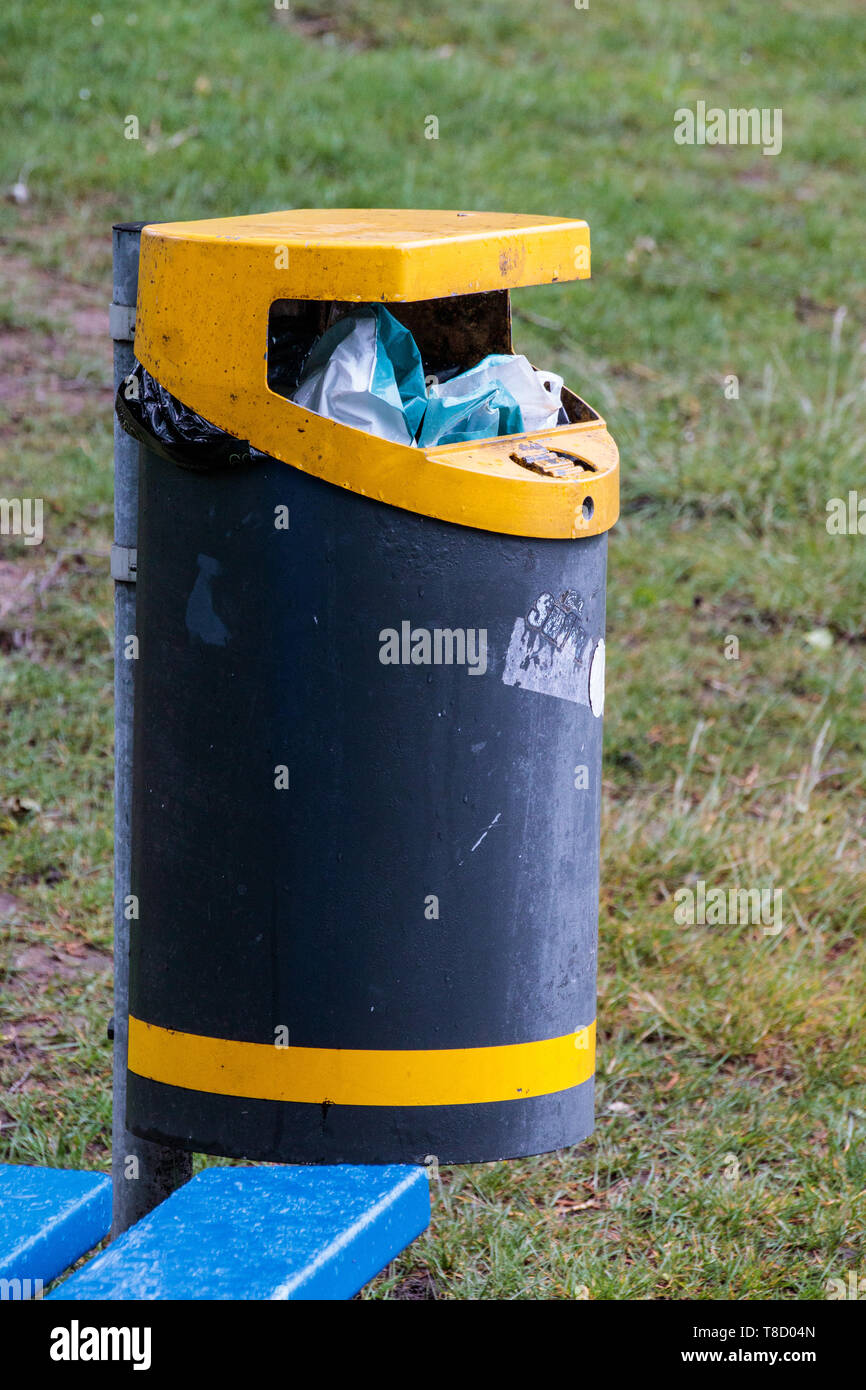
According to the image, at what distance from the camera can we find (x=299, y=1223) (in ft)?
6.04

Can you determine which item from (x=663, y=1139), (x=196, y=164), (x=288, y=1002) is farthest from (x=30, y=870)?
(x=196, y=164)

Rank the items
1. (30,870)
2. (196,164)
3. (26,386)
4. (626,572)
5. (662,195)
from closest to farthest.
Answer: (30,870), (626,572), (26,386), (196,164), (662,195)

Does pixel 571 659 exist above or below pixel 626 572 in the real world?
above

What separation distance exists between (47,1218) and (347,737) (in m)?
0.70

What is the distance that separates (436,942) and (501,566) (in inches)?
18.2

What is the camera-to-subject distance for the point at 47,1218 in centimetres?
191

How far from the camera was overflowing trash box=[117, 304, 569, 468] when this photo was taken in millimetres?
1883

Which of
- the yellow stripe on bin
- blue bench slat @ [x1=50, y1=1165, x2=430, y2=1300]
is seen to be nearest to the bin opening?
the yellow stripe on bin

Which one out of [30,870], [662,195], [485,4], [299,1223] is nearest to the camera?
[299,1223]

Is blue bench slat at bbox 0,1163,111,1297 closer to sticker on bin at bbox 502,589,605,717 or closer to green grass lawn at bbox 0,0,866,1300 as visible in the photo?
green grass lawn at bbox 0,0,866,1300

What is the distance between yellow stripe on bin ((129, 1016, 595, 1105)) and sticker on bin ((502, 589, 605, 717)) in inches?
17.9

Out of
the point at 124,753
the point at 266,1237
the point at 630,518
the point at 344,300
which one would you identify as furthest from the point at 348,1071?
the point at 630,518

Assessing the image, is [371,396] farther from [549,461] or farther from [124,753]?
[124,753]
